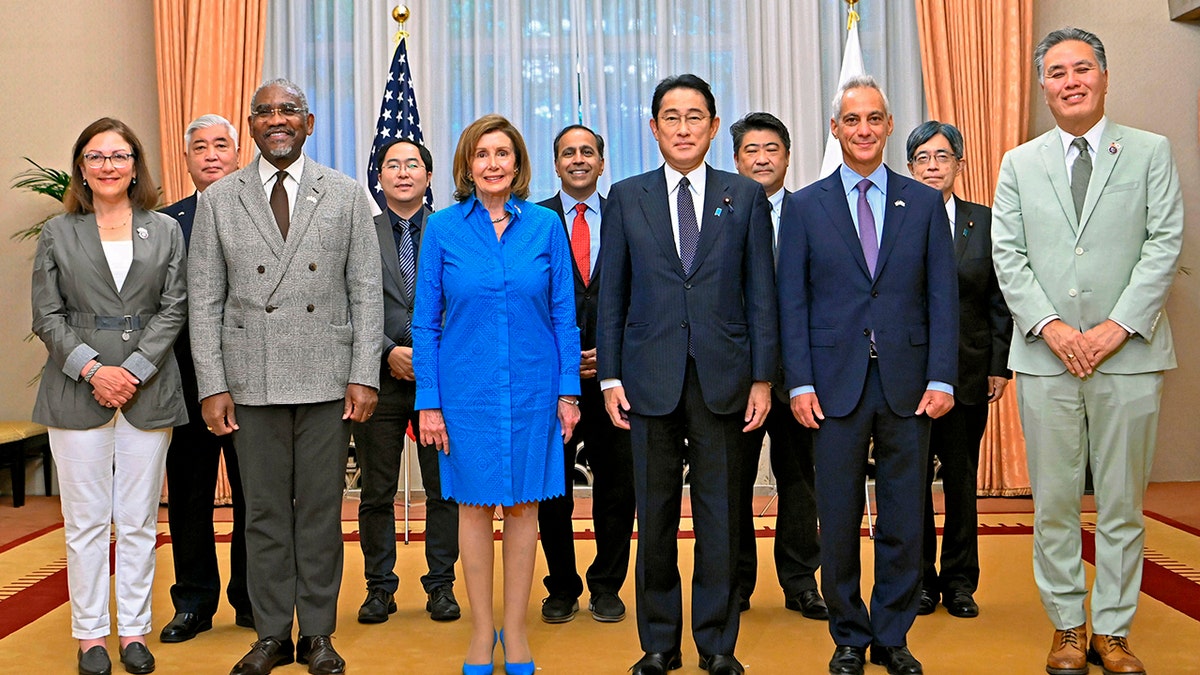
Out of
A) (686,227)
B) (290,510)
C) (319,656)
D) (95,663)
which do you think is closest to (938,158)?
(686,227)

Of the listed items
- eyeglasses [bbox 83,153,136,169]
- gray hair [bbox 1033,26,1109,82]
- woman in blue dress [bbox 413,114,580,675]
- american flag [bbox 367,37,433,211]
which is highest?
american flag [bbox 367,37,433,211]

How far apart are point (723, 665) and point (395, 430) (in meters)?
1.63

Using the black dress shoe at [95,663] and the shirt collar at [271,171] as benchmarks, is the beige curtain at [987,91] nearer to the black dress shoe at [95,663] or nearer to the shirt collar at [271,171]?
the shirt collar at [271,171]

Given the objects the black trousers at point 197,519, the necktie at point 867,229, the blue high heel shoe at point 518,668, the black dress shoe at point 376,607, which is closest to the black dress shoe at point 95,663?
the black trousers at point 197,519

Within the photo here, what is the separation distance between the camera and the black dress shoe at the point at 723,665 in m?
3.19

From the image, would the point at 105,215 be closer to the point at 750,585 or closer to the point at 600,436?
the point at 600,436

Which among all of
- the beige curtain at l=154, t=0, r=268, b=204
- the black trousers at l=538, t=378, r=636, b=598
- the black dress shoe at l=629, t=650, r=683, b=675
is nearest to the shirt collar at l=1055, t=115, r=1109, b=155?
the black trousers at l=538, t=378, r=636, b=598

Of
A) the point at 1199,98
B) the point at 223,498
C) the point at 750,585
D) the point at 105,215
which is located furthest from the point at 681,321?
the point at 1199,98

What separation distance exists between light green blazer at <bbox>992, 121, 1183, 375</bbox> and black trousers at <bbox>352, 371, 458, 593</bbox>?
209 centimetres

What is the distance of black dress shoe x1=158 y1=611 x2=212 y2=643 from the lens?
3732 mm

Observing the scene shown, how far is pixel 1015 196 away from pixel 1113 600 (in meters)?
1.22

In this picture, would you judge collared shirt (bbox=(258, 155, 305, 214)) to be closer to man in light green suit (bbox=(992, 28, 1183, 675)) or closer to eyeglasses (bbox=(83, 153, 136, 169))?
eyeglasses (bbox=(83, 153, 136, 169))

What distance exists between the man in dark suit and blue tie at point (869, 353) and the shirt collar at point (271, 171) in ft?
4.88

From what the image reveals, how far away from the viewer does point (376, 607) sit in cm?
401
